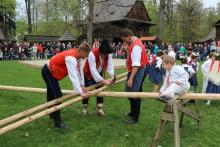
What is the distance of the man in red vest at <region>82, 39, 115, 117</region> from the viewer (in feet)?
24.1

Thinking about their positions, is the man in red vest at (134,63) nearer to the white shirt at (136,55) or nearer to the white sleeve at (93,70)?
the white shirt at (136,55)

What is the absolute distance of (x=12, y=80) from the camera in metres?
14.2

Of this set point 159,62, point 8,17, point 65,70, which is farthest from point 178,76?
point 8,17

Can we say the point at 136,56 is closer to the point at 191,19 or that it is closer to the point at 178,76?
the point at 178,76

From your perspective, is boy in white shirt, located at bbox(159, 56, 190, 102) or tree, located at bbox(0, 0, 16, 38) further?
tree, located at bbox(0, 0, 16, 38)

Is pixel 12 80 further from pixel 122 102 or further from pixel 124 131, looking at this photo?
pixel 124 131

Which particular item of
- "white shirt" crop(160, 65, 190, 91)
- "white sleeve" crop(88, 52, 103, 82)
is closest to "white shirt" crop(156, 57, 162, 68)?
"white sleeve" crop(88, 52, 103, 82)

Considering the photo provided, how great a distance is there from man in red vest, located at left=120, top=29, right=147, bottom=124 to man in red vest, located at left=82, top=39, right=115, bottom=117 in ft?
1.47

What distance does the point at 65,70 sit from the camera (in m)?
6.82

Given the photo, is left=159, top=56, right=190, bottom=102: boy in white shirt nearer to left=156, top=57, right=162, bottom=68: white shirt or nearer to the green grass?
the green grass

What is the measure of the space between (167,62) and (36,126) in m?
3.01

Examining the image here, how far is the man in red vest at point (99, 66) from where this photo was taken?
24.1 ft

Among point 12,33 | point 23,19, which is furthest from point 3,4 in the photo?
point 23,19

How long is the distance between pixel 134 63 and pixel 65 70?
1.38 m
